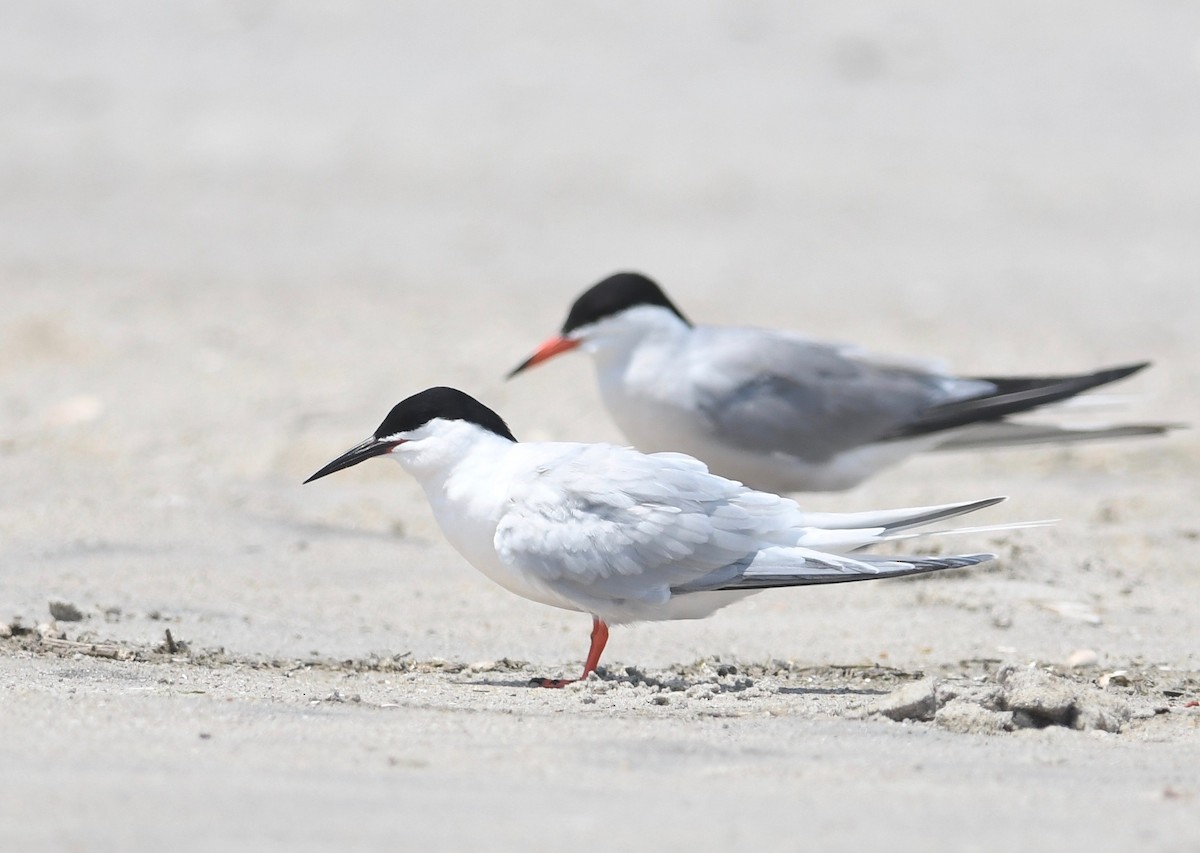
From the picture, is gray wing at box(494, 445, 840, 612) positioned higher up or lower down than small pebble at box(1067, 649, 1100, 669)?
higher up

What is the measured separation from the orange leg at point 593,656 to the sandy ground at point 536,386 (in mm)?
64

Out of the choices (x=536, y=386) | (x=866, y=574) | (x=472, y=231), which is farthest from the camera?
(x=472, y=231)

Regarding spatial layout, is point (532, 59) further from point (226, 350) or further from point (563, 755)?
point (563, 755)

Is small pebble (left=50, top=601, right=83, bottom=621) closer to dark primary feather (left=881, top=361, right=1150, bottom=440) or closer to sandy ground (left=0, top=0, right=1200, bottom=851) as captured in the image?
sandy ground (left=0, top=0, right=1200, bottom=851)

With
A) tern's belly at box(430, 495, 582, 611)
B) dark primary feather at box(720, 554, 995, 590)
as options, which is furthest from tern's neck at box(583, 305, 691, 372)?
dark primary feather at box(720, 554, 995, 590)

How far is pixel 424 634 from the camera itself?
14.4 ft

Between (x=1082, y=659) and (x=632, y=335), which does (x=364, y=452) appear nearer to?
(x=1082, y=659)

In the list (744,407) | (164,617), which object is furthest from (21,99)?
(164,617)

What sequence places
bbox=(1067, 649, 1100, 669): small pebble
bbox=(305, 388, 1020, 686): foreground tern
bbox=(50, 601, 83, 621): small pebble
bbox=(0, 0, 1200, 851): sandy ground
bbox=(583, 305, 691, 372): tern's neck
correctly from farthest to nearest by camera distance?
bbox=(583, 305, 691, 372): tern's neck, bbox=(1067, 649, 1100, 669): small pebble, bbox=(50, 601, 83, 621): small pebble, bbox=(305, 388, 1020, 686): foreground tern, bbox=(0, 0, 1200, 851): sandy ground

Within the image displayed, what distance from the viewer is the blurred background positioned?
584 centimetres

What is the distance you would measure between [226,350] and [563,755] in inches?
236

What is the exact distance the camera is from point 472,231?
37.8 ft

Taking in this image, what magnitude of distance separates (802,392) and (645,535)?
2311 mm

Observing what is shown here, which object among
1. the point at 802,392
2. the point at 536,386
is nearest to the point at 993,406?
the point at 802,392
